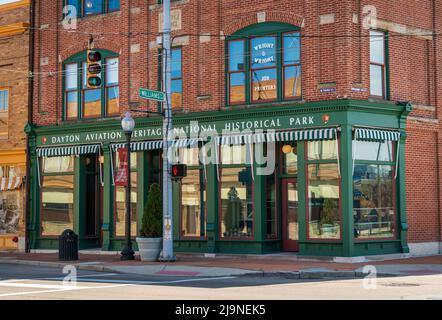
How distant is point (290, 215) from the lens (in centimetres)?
2497

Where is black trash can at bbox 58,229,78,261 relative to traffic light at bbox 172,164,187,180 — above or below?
below

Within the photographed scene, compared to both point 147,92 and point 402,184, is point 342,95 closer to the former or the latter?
point 402,184

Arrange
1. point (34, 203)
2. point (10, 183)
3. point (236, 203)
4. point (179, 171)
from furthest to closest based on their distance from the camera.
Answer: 1. point (10, 183)
2. point (34, 203)
3. point (236, 203)
4. point (179, 171)

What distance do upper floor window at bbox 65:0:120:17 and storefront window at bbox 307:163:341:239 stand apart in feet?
34.8

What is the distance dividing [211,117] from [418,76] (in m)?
7.20

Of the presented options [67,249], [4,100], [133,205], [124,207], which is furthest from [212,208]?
[4,100]

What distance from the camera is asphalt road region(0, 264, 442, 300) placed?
14219 millimetres

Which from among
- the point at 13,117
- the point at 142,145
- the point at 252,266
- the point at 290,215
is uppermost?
the point at 13,117

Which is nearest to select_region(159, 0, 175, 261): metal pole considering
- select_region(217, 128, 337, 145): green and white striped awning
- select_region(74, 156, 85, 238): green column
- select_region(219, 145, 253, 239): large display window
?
select_region(217, 128, 337, 145): green and white striped awning

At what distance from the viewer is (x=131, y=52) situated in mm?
27953

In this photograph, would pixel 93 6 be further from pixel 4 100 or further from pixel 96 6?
pixel 4 100

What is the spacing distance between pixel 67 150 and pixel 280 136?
372 inches

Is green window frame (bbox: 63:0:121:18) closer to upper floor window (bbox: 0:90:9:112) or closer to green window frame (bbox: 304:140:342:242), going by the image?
upper floor window (bbox: 0:90:9:112)
